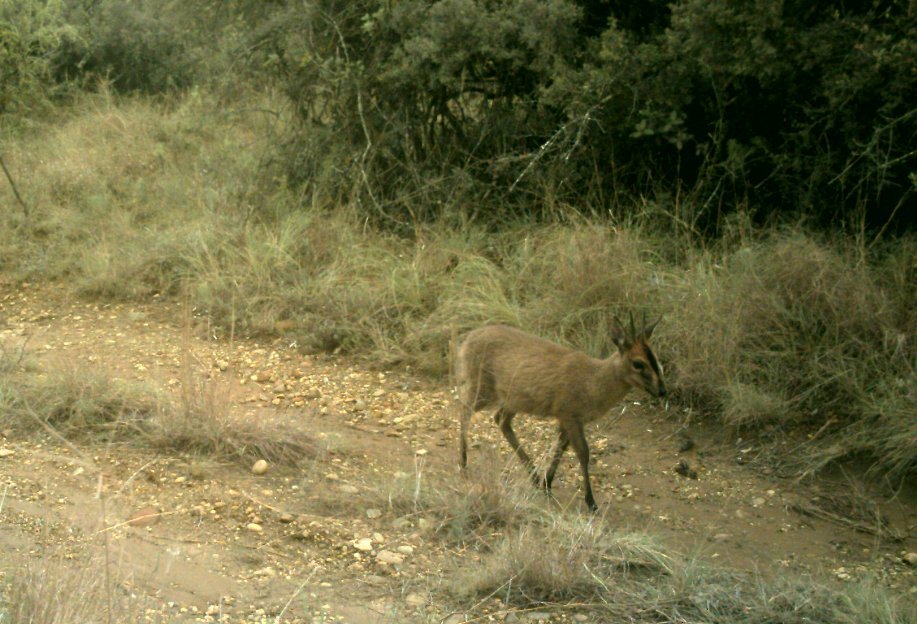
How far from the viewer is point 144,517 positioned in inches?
219

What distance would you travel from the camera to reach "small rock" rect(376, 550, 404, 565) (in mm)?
5379

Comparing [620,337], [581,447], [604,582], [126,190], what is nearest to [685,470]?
[581,447]

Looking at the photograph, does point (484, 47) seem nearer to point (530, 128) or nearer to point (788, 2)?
point (530, 128)

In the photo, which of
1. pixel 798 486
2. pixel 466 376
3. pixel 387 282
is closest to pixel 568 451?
pixel 466 376

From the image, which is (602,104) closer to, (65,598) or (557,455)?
(557,455)

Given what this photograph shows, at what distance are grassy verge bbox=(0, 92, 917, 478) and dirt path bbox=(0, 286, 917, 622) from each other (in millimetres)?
379

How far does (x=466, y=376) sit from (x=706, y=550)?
1860mm

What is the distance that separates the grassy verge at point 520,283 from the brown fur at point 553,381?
106 cm

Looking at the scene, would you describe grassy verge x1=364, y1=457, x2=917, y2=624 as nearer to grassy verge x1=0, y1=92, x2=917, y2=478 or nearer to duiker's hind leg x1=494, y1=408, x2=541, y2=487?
duiker's hind leg x1=494, y1=408, x2=541, y2=487

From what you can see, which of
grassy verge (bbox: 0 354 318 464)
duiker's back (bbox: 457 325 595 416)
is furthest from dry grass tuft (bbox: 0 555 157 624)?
duiker's back (bbox: 457 325 595 416)

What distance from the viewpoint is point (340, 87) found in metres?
10.7

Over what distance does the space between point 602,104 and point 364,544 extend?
4.97m

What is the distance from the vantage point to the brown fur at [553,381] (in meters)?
6.61

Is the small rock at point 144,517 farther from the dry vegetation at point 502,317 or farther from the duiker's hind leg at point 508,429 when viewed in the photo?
the duiker's hind leg at point 508,429
